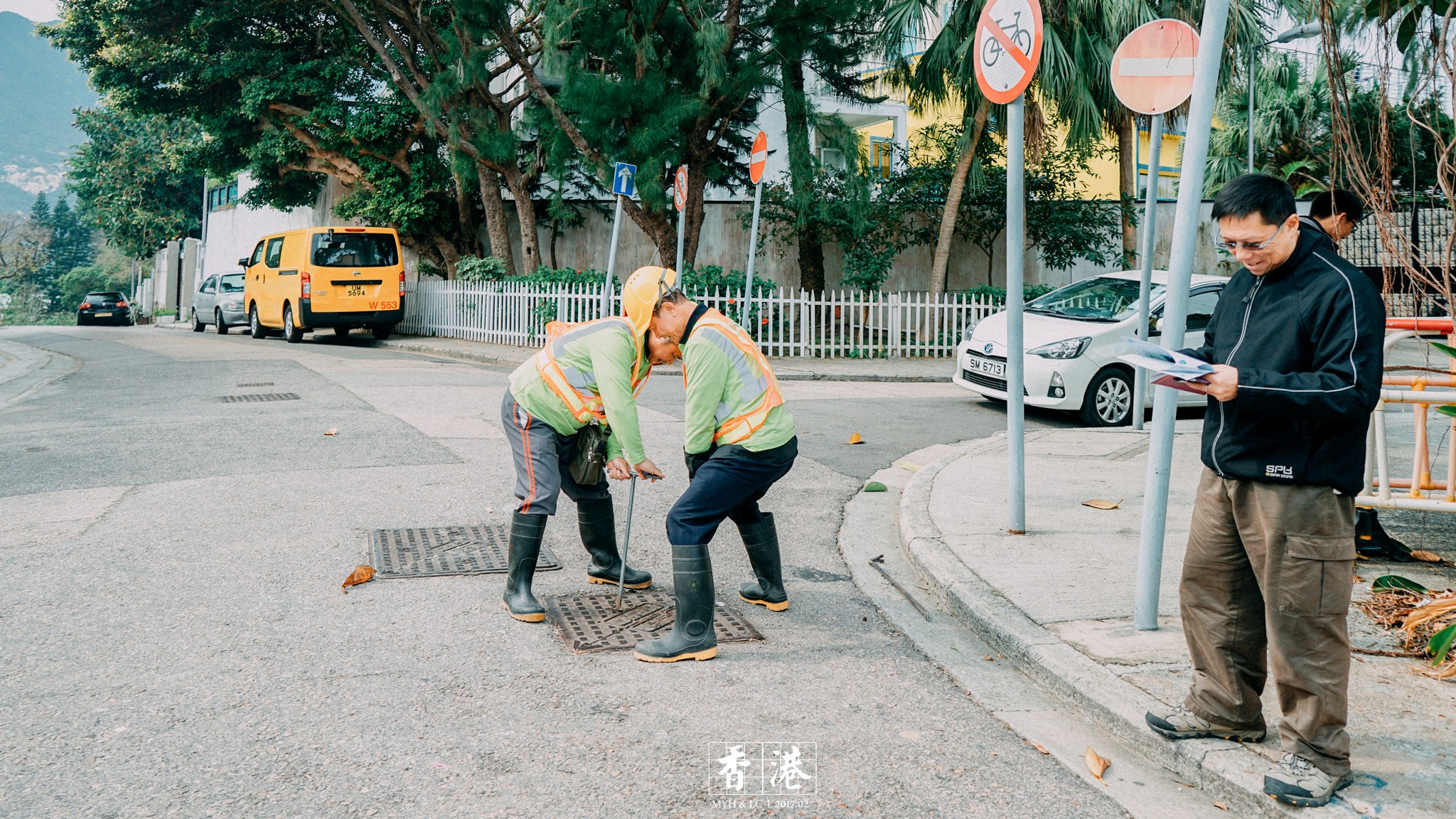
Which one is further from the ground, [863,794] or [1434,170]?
[1434,170]

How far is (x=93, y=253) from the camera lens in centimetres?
10119

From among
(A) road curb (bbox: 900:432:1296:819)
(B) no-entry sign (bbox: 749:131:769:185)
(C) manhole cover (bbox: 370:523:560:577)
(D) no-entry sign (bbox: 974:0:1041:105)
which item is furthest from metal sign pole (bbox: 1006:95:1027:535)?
(B) no-entry sign (bbox: 749:131:769:185)

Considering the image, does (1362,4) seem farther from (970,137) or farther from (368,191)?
(368,191)

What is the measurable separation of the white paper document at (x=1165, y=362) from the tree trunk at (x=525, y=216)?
1875 centimetres

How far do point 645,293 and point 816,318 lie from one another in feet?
47.2

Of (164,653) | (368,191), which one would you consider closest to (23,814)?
(164,653)

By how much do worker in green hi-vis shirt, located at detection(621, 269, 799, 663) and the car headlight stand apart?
23.5 ft

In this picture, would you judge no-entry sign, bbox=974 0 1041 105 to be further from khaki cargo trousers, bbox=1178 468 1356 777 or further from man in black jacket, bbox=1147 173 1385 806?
khaki cargo trousers, bbox=1178 468 1356 777

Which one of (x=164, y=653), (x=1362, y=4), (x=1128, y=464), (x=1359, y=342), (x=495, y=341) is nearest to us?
(x=1359, y=342)

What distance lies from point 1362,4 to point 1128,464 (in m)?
4.05

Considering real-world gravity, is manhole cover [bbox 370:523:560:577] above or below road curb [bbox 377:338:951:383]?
below

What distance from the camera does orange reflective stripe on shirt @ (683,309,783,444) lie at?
4.35 m

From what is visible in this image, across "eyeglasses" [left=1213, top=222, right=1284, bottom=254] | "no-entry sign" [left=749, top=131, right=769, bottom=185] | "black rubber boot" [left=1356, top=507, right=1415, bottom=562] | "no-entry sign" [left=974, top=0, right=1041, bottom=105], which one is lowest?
"black rubber boot" [left=1356, top=507, right=1415, bottom=562]

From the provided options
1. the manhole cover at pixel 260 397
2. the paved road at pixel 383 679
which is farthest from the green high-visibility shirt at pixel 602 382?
the manhole cover at pixel 260 397
